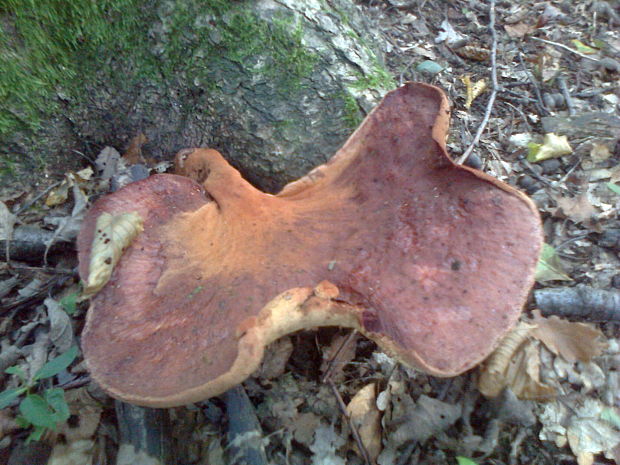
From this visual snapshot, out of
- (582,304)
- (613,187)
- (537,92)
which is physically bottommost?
(582,304)

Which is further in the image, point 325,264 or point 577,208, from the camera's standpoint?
point 577,208

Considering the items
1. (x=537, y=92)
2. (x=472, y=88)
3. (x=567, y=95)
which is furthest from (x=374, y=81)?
(x=567, y=95)

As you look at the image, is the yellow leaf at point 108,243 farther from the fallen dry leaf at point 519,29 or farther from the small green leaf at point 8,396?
the fallen dry leaf at point 519,29

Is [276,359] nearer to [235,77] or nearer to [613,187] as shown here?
[235,77]

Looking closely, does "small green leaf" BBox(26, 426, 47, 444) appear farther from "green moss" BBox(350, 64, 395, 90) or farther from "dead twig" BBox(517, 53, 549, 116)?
"dead twig" BBox(517, 53, 549, 116)

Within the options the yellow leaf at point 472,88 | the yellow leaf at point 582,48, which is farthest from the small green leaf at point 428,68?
the yellow leaf at point 582,48

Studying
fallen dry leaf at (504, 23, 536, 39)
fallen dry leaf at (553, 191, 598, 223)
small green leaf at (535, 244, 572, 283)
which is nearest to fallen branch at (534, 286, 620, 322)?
small green leaf at (535, 244, 572, 283)

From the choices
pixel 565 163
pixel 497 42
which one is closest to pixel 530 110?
pixel 565 163
